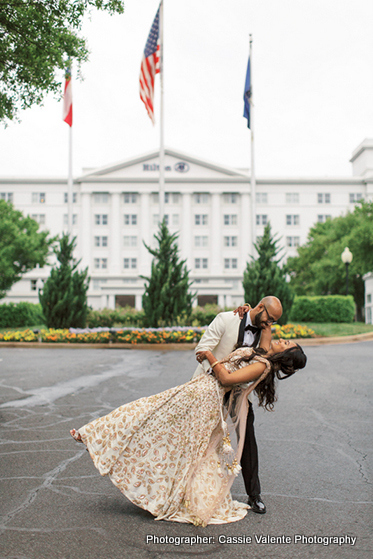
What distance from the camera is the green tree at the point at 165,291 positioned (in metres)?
20.8

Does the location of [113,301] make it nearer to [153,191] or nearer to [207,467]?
[153,191]

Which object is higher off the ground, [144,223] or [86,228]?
[144,223]

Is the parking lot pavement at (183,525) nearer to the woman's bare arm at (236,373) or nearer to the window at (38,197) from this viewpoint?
the woman's bare arm at (236,373)

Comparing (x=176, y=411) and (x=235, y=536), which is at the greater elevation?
(x=176, y=411)

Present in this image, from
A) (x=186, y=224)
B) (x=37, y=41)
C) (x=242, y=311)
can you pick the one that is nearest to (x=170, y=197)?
(x=186, y=224)

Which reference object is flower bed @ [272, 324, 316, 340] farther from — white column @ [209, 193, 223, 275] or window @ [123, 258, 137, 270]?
window @ [123, 258, 137, 270]

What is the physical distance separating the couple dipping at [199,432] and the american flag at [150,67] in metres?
18.4

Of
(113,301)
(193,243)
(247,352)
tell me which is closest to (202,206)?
Answer: (193,243)

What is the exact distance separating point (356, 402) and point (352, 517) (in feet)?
15.8

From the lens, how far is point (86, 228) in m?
66.2

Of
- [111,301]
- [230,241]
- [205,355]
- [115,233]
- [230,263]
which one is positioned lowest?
[111,301]

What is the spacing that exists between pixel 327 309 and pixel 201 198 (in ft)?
126

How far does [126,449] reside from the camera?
12.6 ft

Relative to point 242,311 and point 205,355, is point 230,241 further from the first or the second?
point 205,355
